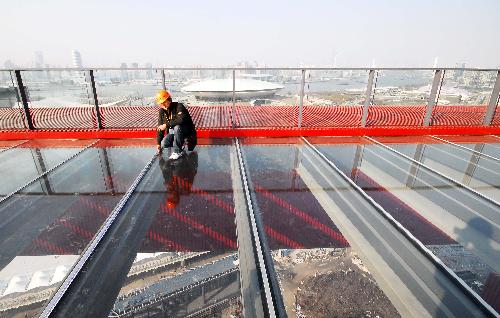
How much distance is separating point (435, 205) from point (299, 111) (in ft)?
14.1

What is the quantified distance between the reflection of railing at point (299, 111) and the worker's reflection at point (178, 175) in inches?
89.1

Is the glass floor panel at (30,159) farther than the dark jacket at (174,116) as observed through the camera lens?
No

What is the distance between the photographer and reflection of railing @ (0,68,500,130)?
7.47m

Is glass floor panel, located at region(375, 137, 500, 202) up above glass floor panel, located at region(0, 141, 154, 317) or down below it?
above

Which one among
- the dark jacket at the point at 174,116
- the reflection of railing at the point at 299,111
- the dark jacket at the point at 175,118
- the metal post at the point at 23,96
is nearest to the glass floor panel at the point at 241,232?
the dark jacket at the point at 175,118

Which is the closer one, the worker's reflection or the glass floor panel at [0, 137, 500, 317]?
the glass floor panel at [0, 137, 500, 317]

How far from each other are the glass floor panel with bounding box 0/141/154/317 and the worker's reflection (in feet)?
1.99

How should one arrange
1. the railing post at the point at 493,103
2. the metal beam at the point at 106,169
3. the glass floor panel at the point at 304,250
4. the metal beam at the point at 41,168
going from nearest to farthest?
1. the glass floor panel at the point at 304,250
2. the metal beam at the point at 41,168
3. the metal beam at the point at 106,169
4. the railing post at the point at 493,103

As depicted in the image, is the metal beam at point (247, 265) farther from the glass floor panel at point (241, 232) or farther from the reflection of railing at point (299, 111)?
the reflection of railing at point (299, 111)

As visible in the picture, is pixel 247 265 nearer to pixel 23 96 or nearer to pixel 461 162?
pixel 461 162

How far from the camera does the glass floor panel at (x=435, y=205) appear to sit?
3.29 metres

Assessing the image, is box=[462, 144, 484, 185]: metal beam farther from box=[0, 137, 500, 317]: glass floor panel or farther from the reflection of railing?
the reflection of railing

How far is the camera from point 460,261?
3180 mm

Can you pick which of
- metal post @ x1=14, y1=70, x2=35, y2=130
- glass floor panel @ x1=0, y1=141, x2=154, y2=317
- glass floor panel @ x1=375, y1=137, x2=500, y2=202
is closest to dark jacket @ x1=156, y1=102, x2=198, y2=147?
glass floor panel @ x1=0, y1=141, x2=154, y2=317
